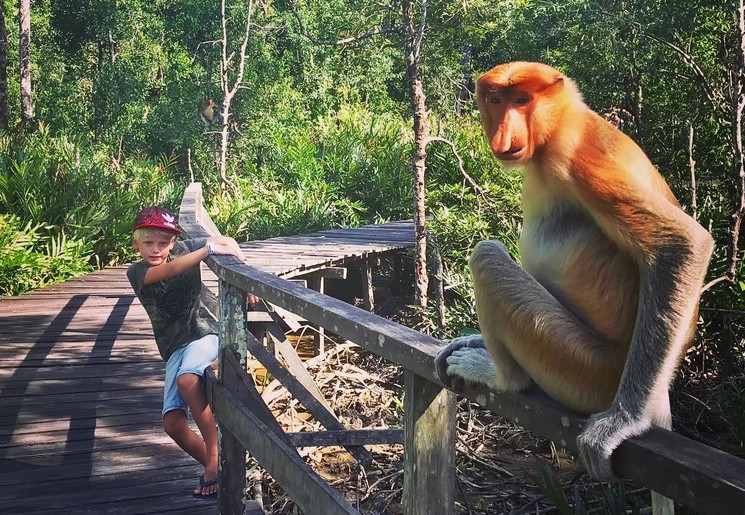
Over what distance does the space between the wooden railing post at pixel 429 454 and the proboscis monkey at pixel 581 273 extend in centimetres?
13

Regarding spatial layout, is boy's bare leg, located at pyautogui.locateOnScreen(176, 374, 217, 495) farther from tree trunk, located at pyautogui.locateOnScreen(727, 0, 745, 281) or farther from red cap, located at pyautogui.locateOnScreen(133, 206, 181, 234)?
tree trunk, located at pyautogui.locateOnScreen(727, 0, 745, 281)

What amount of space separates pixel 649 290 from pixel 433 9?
921cm

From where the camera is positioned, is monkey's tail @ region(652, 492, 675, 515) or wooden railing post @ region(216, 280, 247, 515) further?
wooden railing post @ region(216, 280, 247, 515)

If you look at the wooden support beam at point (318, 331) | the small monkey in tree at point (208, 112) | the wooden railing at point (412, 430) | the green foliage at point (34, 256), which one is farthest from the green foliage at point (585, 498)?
the small monkey in tree at point (208, 112)

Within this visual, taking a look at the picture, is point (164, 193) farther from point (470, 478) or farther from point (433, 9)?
point (470, 478)

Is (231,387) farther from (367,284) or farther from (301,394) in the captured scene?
(367,284)

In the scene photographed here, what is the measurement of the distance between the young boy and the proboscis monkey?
5.64 ft

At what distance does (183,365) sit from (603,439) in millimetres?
2451

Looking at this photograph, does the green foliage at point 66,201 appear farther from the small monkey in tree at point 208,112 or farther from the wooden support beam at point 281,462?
the small monkey in tree at point 208,112

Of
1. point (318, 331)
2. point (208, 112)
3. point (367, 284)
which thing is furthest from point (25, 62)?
point (318, 331)

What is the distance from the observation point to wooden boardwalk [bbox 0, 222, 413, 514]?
3285 millimetres

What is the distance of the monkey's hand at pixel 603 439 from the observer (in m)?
1.30

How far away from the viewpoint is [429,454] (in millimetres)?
1794

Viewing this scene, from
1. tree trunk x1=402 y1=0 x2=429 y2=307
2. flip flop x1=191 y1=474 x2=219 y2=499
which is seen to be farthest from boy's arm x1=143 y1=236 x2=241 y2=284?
A: tree trunk x1=402 y1=0 x2=429 y2=307
